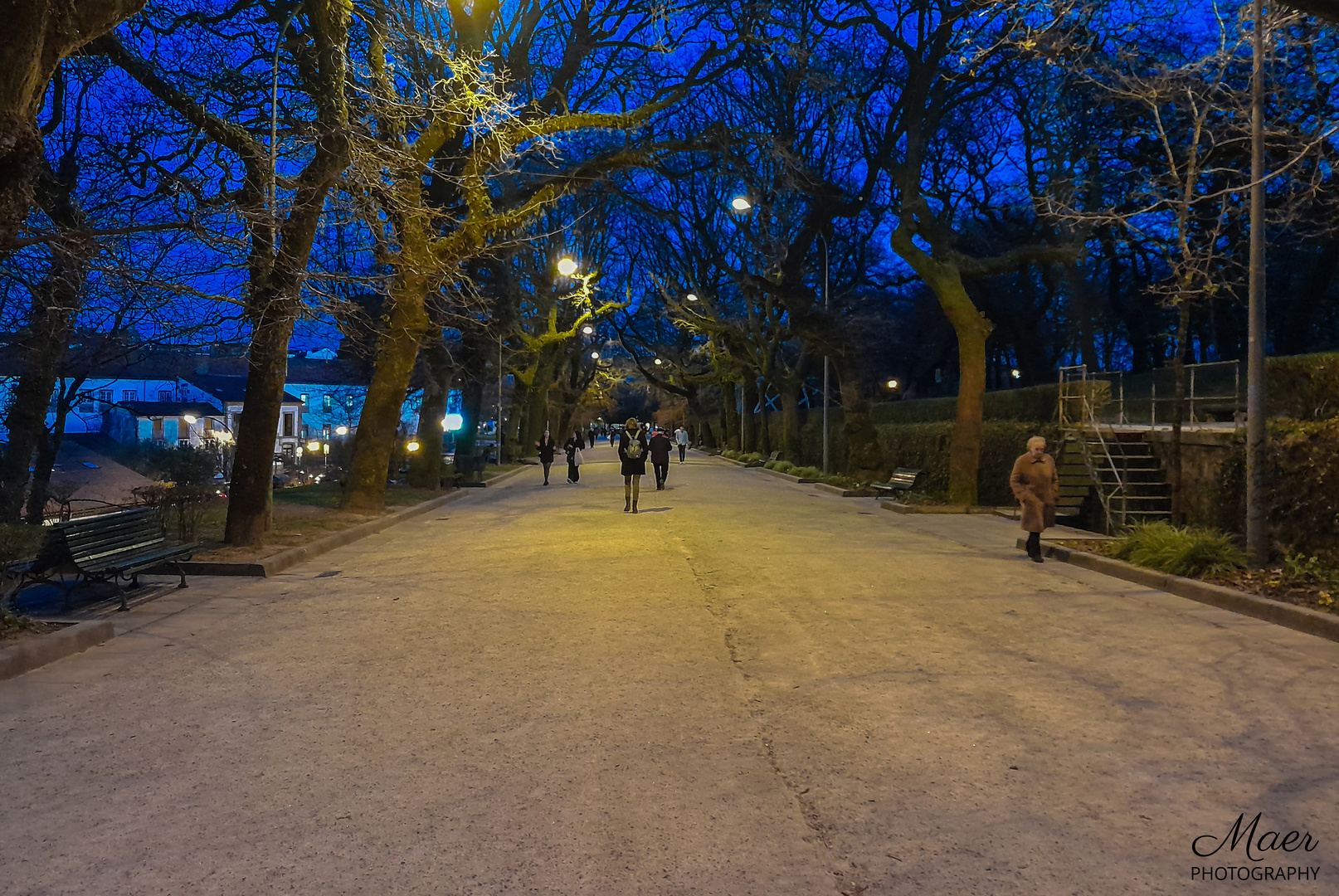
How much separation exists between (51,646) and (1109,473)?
16779 mm

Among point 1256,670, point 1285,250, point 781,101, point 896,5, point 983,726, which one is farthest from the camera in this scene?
point 1285,250

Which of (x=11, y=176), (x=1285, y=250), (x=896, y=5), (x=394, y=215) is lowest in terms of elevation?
(x=11, y=176)

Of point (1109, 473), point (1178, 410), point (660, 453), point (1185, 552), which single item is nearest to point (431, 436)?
point (660, 453)

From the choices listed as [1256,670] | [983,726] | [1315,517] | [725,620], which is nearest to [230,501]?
[725,620]

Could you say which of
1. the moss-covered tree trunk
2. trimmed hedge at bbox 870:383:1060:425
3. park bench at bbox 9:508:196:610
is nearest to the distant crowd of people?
the moss-covered tree trunk

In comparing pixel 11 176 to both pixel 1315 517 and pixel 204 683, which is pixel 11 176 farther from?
pixel 1315 517

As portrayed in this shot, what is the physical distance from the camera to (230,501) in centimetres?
1289

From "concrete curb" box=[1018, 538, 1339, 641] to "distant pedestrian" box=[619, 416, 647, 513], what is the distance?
893cm

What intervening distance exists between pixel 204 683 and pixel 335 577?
4.87 m

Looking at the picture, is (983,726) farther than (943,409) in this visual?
No

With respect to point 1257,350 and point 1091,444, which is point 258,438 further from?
point 1091,444

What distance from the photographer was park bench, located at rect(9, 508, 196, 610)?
26.8 ft

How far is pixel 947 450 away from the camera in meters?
23.3

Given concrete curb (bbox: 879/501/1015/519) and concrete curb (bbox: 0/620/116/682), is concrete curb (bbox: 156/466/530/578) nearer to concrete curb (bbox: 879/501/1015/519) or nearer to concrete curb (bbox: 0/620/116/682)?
concrete curb (bbox: 0/620/116/682)
